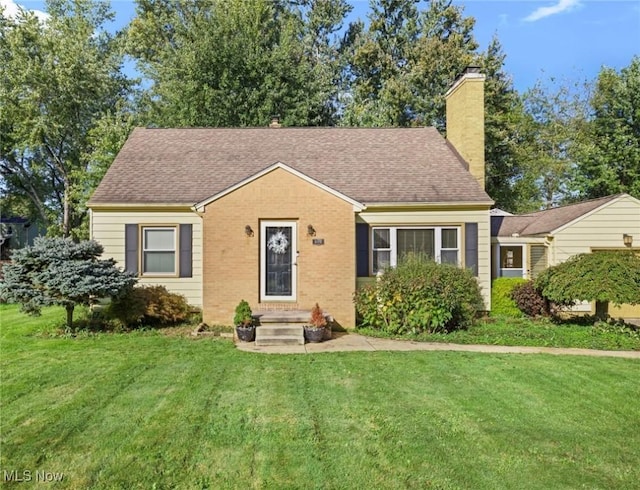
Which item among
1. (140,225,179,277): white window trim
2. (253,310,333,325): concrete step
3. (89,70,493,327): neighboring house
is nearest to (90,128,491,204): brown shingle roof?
(89,70,493,327): neighboring house

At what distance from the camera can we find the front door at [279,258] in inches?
406

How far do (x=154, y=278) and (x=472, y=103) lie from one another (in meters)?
11.4

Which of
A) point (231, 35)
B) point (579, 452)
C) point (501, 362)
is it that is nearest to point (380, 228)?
point (501, 362)

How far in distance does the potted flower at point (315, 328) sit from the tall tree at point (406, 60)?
57.3 feet

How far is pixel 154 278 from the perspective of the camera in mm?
11711

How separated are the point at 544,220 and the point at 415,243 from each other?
520cm

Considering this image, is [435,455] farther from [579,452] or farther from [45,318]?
[45,318]

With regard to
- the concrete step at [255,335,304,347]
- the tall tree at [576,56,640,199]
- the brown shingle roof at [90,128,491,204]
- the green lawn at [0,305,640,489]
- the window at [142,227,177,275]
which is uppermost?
the tall tree at [576,56,640,199]

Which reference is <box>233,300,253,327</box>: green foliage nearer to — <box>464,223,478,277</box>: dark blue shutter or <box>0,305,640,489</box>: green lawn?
<box>0,305,640,489</box>: green lawn

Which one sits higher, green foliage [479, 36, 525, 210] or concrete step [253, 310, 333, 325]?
green foliage [479, 36, 525, 210]

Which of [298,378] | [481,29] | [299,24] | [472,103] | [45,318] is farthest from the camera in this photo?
[299,24]

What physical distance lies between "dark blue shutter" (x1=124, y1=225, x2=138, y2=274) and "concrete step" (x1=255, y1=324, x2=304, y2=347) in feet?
16.2

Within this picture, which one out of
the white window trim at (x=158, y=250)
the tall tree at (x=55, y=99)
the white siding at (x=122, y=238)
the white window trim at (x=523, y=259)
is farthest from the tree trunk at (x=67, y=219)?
the white window trim at (x=523, y=259)

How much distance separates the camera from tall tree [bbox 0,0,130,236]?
75.6ft
